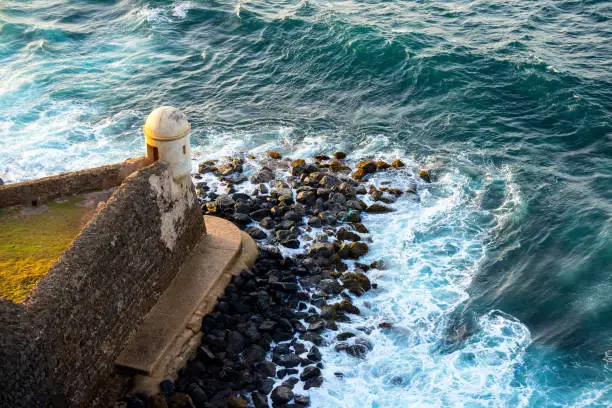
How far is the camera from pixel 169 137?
1534 centimetres

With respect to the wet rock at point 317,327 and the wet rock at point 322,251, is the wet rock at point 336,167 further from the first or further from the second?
the wet rock at point 317,327

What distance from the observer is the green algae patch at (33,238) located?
13.1 metres

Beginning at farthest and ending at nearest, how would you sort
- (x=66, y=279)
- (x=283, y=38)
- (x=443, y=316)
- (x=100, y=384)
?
(x=283, y=38), (x=443, y=316), (x=100, y=384), (x=66, y=279)

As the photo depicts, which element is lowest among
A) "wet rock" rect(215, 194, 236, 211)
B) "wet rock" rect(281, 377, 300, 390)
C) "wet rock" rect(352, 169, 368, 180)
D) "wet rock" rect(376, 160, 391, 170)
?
"wet rock" rect(281, 377, 300, 390)

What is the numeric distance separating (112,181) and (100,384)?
5340mm

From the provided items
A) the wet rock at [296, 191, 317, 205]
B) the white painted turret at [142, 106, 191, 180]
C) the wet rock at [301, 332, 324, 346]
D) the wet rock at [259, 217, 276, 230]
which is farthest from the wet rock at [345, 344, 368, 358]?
the wet rock at [296, 191, 317, 205]

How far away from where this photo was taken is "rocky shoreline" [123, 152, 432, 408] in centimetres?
1477

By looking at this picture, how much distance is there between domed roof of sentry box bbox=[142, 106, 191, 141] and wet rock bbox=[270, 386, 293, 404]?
6.47 meters

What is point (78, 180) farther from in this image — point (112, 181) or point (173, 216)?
point (173, 216)

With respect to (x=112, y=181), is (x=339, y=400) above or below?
below

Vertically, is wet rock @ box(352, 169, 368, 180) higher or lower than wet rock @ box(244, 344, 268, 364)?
higher

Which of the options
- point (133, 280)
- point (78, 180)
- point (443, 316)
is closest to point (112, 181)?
point (78, 180)

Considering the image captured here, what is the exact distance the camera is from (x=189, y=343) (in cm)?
1515

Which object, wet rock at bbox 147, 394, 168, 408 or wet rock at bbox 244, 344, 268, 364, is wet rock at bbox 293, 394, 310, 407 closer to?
wet rock at bbox 244, 344, 268, 364
